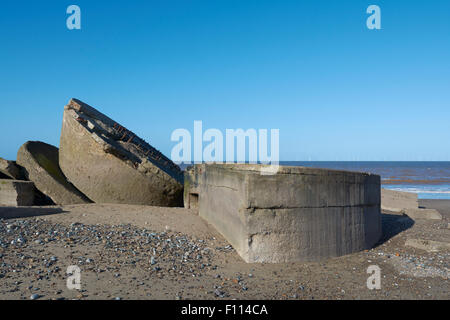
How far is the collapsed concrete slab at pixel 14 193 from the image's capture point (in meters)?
7.94

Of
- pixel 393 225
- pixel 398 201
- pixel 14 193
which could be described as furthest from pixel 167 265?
pixel 398 201

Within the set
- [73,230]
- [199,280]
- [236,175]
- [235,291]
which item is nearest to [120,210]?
[73,230]

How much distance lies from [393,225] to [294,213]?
399cm

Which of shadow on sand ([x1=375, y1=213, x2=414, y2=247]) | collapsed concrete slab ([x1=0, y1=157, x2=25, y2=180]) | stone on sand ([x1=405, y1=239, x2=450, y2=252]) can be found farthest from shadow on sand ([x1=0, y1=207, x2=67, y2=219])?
stone on sand ([x1=405, y1=239, x2=450, y2=252])

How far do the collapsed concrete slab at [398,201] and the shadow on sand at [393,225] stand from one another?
1558mm

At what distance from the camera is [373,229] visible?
654 centimetres

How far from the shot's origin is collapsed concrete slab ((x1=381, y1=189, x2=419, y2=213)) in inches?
430

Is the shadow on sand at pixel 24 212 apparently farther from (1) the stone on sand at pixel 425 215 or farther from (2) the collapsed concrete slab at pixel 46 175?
(1) the stone on sand at pixel 425 215

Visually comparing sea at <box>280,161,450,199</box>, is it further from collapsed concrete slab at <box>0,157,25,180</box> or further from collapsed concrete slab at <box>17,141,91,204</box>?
collapsed concrete slab at <box>0,157,25,180</box>

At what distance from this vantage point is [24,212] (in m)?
6.95

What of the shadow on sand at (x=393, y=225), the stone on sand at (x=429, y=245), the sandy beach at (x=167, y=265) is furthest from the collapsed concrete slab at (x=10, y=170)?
the stone on sand at (x=429, y=245)

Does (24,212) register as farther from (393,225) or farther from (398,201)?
(398,201)
